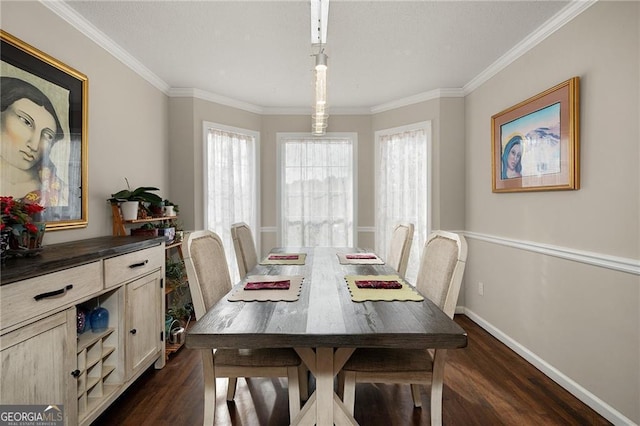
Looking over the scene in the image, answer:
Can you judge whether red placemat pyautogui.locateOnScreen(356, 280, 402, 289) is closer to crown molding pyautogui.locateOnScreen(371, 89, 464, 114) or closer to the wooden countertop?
the wooden countertop

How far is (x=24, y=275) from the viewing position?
4.57ft

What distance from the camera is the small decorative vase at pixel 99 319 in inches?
82.5

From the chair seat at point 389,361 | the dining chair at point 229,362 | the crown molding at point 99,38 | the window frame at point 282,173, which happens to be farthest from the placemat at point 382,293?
the window frame at point 282,173

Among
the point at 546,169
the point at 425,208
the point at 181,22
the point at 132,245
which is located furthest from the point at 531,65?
the point at 132,245

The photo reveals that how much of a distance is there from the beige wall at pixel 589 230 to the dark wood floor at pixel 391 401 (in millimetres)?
204

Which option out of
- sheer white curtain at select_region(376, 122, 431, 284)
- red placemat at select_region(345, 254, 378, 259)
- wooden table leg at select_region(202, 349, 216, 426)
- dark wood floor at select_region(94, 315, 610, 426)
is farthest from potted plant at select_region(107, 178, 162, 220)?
sheer white curtain at select_region(376, 122, 431, 284)

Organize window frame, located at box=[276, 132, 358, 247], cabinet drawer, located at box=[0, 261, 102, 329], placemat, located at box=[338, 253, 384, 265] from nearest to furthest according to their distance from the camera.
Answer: cabinet drawer, located at box=[0, 261, 102, 329]
placemat, located at box=[338, 253, 384, 265]
window frame, located at box=[276, 132, 358, 247]

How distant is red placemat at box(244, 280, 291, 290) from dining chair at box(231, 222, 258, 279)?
796 mm

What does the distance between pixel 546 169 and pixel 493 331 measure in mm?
1606

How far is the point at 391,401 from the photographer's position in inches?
85.8

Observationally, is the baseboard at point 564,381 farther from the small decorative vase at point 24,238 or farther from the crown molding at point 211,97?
the crown molding at point 211,97

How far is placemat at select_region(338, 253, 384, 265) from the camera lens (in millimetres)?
2475

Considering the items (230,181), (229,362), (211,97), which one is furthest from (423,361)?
(211,97)

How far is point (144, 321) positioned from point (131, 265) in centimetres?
45
